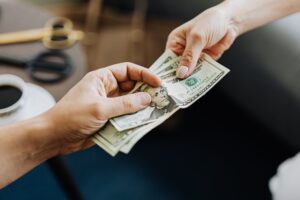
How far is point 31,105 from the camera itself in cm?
94

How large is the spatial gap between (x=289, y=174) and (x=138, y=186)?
0.70 m

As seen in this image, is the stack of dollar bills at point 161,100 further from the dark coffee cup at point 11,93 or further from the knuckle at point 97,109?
the dark coffee cup at point 11,93

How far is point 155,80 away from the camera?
89 centimetres

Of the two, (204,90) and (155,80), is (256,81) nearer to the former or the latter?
(204,90)

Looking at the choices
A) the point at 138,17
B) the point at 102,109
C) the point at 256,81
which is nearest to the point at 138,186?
the point at 256,81

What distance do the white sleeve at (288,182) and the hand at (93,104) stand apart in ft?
1.22

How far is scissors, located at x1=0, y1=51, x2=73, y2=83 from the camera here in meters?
1.04

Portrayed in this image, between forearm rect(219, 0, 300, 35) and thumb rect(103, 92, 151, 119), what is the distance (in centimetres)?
38

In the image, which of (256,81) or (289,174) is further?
(256,81)

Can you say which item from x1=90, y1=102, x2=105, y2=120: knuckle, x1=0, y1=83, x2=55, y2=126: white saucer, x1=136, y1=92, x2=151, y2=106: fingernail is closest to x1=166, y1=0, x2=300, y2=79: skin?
x1=136, y1=92, x2=151, y2=106: fingernail

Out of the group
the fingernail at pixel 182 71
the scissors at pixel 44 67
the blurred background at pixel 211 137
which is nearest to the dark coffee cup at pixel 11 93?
the scissors at pixel 44 67

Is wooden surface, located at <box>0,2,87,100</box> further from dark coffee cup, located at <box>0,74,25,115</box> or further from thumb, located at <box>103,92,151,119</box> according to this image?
thumb, located at <box>103,92,151,119</box>

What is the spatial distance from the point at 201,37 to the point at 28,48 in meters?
0.51

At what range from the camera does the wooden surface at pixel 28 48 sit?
1030 mm
